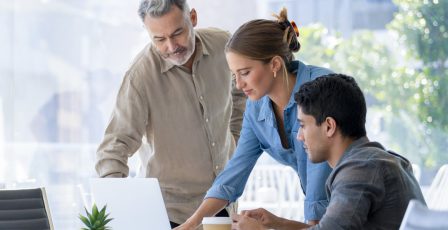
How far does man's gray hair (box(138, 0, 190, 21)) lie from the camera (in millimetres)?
2795

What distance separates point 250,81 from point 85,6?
12.1 feet

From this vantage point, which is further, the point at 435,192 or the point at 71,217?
the point at 71,217

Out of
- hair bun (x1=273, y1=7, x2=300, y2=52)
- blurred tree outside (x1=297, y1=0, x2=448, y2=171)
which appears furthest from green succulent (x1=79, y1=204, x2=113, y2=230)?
blurred tree outside (x1=297, y1=0, x2=448, y2=171)

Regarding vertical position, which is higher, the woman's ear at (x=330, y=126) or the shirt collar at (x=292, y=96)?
the shirt collar at (x=292, y=96)

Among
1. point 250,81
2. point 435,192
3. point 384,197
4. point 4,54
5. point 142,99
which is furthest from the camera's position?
point 4,54

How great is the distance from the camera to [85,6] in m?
5.87

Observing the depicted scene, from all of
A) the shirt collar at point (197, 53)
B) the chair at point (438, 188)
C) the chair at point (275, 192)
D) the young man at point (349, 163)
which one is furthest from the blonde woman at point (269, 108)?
the chair at point (275, 192)

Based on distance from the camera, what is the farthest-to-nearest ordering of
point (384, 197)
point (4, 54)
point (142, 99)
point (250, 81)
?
point (4, 54) < point (142, 99) < point (250, 81) < point (384, 197)

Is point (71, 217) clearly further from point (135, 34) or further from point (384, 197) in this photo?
point (384, 197)

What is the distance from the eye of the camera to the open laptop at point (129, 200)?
2.24 m

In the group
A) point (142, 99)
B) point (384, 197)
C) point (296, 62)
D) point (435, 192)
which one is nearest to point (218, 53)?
point (142, 99)

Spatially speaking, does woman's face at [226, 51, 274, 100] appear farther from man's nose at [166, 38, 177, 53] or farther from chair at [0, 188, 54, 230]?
chair at [0, 188, 54, 230]

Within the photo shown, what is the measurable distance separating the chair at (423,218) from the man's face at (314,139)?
1.64ft

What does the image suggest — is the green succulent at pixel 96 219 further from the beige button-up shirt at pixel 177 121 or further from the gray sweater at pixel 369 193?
the beige button-up shirt at pixel 177 121
